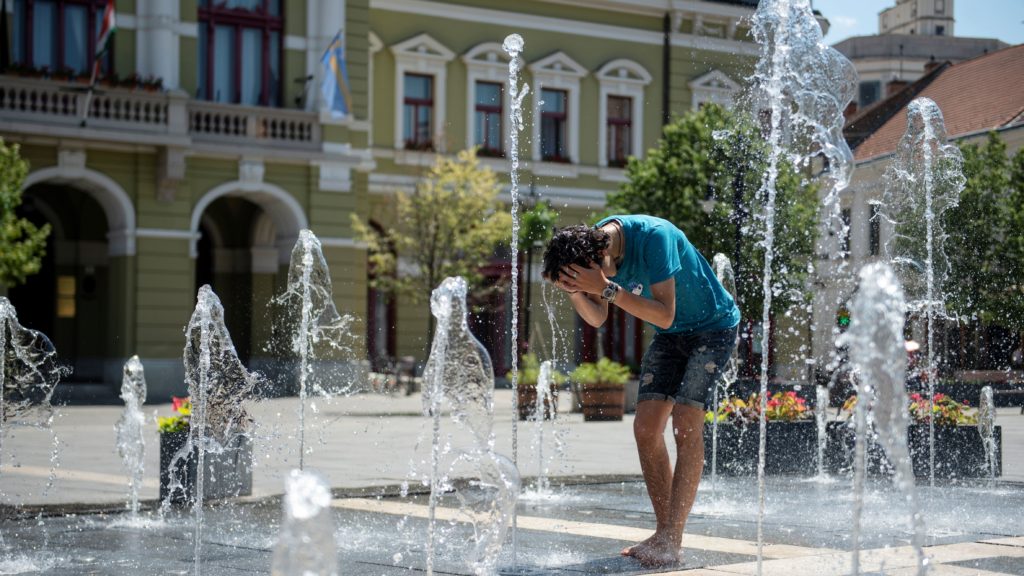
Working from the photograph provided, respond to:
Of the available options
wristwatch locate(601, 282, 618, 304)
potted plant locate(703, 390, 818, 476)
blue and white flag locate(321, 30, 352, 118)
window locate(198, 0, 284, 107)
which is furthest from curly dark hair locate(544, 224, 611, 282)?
window locate(198, 0, 284, 107)

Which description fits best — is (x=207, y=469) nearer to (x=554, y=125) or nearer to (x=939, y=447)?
(x=939, y=447)

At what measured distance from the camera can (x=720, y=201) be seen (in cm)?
2286

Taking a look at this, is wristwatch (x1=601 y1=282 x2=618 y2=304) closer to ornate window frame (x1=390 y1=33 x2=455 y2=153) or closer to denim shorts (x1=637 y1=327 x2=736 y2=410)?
denim shorts (x1=637 y1=327 x2=736 y2=410)

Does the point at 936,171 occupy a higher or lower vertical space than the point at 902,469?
higher

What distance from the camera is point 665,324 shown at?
5777mm

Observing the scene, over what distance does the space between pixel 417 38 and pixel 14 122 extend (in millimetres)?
10879

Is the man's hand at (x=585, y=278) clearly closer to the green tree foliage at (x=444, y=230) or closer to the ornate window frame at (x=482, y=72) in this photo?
the green tree foliage at (x=444, y=230)

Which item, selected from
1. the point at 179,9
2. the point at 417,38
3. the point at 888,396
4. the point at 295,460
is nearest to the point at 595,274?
the point at 888,396

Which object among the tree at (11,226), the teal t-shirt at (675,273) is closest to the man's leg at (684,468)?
the teal t-shirt at (675,273)

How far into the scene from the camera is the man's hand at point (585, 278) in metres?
5.59

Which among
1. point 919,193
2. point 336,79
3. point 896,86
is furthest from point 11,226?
point 896,86

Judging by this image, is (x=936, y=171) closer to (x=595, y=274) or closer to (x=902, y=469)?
(x=595, y=274)

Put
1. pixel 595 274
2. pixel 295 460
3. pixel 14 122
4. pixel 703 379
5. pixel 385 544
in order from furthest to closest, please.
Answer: pixel 14 122, pixel 295 460, pixel 385 544, pixel 703 379, pixel 595 274

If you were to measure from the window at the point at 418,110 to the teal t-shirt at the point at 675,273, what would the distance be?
26.6m
